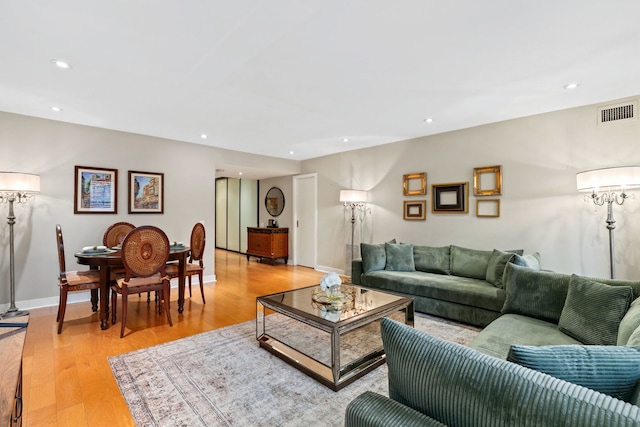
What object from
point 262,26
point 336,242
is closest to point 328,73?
point 262,26

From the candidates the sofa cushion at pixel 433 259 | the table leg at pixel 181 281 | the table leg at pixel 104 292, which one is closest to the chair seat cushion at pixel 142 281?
the table leg at pixel 104 292

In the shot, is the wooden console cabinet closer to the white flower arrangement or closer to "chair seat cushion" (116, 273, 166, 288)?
"chair seat cushion" (116, 273, 166, 288)

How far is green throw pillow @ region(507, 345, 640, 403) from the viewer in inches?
34.1

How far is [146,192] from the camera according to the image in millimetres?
4637

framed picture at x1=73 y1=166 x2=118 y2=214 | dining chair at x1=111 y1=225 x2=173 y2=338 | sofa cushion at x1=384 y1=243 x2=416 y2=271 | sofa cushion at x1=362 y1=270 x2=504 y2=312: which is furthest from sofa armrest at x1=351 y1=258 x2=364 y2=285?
framed picture at x1=73 y1=166 x2=118 y2=214

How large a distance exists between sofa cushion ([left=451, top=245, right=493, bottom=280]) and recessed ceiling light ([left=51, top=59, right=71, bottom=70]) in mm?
4499

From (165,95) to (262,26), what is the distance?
1656 mm

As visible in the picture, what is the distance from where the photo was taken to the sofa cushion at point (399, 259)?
4.13 m

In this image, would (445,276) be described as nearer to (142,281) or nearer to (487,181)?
(487,181)

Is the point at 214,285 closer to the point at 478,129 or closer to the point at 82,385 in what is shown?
the point at 82,385

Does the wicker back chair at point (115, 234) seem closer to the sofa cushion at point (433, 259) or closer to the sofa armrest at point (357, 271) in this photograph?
the sofa armrest at point (357, 271)

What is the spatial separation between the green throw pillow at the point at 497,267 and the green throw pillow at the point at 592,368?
2500 millimetres

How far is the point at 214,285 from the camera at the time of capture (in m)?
5.02

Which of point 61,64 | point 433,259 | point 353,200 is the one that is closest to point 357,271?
point 433,259
